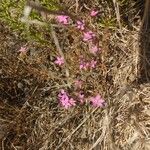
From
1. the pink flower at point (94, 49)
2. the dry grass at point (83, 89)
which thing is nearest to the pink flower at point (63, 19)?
the dry grass at point (83, 89)

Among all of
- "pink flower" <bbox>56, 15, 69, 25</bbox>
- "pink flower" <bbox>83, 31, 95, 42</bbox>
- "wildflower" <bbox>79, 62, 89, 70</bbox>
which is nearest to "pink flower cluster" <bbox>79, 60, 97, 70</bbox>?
"wildflower" <bbox>79, 62, 89, 70</bbox>

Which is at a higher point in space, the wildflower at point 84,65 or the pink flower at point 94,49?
the pink flower at point 94,49

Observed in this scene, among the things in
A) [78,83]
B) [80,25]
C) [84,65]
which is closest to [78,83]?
[78,83]

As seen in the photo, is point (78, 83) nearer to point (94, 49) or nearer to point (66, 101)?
point (66, 101)

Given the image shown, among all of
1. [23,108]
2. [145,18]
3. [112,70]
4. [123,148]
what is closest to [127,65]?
[112,70]

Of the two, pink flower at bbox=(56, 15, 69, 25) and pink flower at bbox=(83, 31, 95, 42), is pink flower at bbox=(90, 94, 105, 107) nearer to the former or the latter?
pink flower at bbox=(83, 31, 95, 42)

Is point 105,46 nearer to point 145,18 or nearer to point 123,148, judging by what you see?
point 145,18

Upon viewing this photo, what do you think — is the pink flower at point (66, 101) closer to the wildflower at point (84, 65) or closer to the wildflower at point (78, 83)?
the wildflower at point (78, 83)

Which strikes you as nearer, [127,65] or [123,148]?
[123,148]
